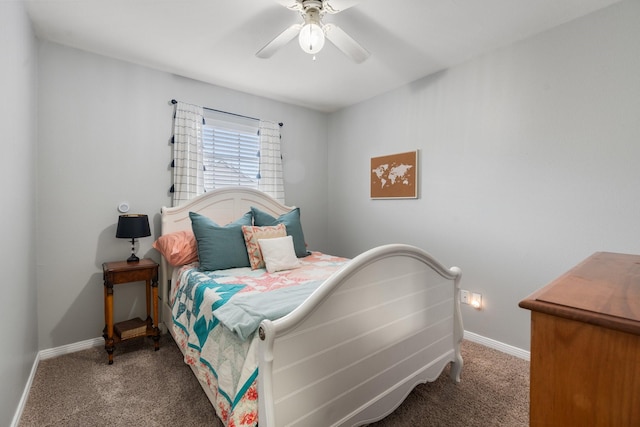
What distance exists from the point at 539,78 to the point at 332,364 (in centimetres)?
253

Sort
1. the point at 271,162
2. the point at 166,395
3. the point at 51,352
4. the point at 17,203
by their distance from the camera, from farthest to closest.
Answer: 1. the point at 271,162
2. the point at 51,352
3. the point at 166,395
4. the point at 17,203

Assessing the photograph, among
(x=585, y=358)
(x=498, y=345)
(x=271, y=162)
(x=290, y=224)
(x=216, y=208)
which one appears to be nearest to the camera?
(x=585, y=358)

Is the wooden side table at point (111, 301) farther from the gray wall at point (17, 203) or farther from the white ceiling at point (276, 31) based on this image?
the white ceiling at point (276, 31)

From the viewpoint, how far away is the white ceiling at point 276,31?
1942 mm

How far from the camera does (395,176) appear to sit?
329cm

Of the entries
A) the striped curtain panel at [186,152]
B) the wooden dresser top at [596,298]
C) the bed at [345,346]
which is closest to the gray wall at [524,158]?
the bed at [345,346]

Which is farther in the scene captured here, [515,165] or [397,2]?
[515,165]

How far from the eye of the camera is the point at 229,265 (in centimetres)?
244

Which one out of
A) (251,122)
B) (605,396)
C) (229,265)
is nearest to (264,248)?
(229,265)

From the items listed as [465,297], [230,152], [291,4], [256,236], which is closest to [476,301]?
[465,297]

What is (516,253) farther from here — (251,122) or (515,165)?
(251,122)

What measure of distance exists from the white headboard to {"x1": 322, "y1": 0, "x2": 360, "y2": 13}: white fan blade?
1.90m

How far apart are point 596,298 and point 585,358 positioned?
16cm

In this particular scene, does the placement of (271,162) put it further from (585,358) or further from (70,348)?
(585,358)
